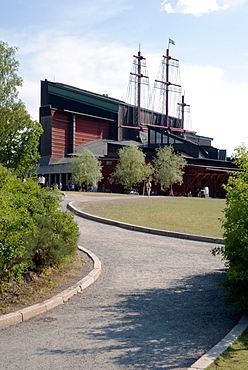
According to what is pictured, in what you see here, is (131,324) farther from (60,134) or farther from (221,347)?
(60,134)

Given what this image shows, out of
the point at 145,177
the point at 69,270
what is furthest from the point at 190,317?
the point at 145,177

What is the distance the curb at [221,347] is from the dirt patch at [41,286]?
3272 mm

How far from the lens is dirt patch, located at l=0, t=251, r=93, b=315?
6812mm

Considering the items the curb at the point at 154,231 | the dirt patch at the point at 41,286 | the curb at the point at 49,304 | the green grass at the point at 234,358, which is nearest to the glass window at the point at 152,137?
the curb at the point at 154,231

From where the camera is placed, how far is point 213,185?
62.5m

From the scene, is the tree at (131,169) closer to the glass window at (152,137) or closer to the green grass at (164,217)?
the glass window at (152,137)

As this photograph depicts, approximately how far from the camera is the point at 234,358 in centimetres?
455

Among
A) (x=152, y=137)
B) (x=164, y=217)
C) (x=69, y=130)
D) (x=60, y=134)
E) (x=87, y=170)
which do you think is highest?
(x=69, y=130)

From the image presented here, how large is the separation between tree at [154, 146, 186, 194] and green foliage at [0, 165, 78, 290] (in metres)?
46.4

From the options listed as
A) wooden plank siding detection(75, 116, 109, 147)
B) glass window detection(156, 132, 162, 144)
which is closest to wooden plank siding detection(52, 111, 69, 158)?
wooden plank siding detection(75, 116, 109, 147)

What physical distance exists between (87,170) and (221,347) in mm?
53101

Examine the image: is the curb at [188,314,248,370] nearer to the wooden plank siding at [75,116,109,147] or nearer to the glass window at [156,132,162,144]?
the glass window at [156,132,162,144]

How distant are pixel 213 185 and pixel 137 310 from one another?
57552mm

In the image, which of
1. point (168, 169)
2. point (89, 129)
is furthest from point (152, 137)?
point (168, 169)
